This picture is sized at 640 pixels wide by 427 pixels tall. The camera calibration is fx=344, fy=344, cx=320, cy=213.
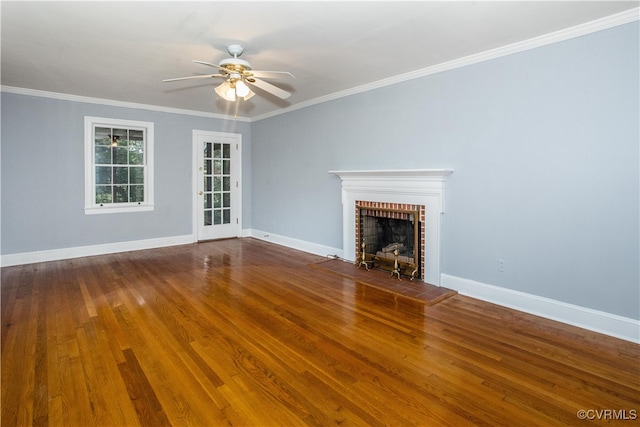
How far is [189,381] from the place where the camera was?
2084 mm

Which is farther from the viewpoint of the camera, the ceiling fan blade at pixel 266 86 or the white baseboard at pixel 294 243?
the white baseboard at pixel 294 243

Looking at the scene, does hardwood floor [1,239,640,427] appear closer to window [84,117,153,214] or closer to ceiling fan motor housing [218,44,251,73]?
window [84,117,153,214]

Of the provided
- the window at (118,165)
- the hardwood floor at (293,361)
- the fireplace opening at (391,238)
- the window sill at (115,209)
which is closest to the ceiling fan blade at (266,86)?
the fireplace opening at (391,238)

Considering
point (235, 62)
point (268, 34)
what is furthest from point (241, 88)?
point (268, 34)

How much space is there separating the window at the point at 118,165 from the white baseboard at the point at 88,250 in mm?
571

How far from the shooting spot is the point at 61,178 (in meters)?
5.16

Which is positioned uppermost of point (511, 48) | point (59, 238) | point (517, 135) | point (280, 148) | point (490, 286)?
point (511, 48)

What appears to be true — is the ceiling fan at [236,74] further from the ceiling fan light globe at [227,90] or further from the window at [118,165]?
the window at [118,165]

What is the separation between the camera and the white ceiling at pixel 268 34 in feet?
8.38

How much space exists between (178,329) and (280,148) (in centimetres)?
412

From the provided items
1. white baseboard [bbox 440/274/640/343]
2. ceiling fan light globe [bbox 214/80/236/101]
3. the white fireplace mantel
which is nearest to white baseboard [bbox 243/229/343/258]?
the white fireplace mantel

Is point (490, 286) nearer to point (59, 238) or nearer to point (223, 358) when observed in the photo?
point (223, 358)

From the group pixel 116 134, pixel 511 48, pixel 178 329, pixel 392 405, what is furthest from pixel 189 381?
pixel 116 134

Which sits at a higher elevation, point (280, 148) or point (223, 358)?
point (280, 148)
